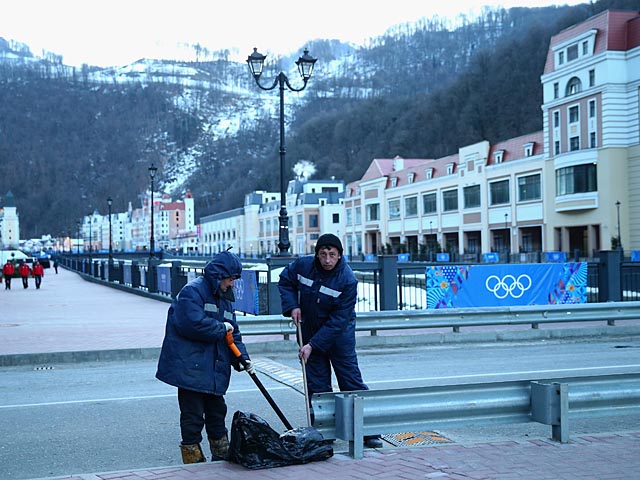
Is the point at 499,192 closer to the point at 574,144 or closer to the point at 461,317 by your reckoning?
the point at 574,144

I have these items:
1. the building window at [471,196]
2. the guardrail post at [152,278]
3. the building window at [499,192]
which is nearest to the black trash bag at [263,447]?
the guardrail post at [152,278]

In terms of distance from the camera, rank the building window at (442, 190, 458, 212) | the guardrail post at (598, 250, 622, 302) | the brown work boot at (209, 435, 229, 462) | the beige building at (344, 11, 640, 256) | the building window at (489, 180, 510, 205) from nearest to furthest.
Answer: the brown work boot at (209, 435, 229, 462)
the guardrail post at (598, 250, 622, 302)
the beige building at (344, 11, 640, 256)
the building window at (489, 180, 510, 205)
the building window at (442, 190, 458, 212)

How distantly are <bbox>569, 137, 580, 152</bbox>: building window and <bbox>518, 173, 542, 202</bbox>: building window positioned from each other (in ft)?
12.3

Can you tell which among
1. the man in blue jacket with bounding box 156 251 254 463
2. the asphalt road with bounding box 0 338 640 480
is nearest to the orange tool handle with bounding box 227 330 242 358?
the man in blue jacket with bounding box 156 251 254 463

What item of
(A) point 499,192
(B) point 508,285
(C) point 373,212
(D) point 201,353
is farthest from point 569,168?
(D) point 201,353

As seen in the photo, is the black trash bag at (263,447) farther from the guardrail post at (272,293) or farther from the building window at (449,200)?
the building window at (449,200)

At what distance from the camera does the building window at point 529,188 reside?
5609 centimetres

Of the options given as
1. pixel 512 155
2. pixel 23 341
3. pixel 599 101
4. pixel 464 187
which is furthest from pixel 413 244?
pixel 23 341

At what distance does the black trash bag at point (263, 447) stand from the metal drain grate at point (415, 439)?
1.19 m

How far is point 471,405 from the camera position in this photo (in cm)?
583

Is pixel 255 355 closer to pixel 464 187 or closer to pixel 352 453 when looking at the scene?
pixel 352 453

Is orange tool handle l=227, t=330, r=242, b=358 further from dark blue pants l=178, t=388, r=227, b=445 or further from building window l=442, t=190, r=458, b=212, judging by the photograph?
building window l=442, t=190, r=458, b=212

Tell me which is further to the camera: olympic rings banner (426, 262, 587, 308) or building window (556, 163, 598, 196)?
building window (556, 163, 598, 196)

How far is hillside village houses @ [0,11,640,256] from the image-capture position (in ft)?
163
